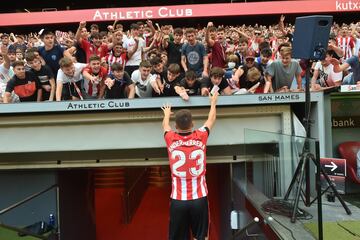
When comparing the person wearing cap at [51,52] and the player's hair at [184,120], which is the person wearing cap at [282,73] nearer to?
the player's hair at [184,120]

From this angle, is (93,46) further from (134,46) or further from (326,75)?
(326,75)

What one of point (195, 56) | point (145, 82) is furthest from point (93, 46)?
point (145, 82)

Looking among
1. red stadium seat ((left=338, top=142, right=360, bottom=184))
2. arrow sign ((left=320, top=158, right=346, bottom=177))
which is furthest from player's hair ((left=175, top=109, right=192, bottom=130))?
red stadium seat ((left=338, top=142, right=360, bottom=184))

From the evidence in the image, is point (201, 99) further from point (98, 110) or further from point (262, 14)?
point (262, 14)

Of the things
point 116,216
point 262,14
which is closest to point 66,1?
point 262,14

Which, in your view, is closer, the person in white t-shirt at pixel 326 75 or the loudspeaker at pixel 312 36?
the loudspeaker at pixel 312 36

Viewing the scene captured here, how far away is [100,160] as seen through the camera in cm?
699

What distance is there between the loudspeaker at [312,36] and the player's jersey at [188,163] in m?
1.52

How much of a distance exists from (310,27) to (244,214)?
2.60 meters

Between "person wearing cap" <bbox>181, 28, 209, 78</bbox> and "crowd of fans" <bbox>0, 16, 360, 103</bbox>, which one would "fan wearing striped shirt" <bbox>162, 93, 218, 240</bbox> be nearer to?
"crowd of fans" <bbox>0, 16, 360, 103</bbox>

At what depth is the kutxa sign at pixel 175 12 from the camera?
19.1m

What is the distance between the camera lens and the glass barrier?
4.39 m

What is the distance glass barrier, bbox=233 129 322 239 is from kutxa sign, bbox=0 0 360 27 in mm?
14097

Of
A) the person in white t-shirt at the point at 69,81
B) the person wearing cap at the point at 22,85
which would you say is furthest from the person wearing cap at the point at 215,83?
the person wearing cap at the point at 22,85
